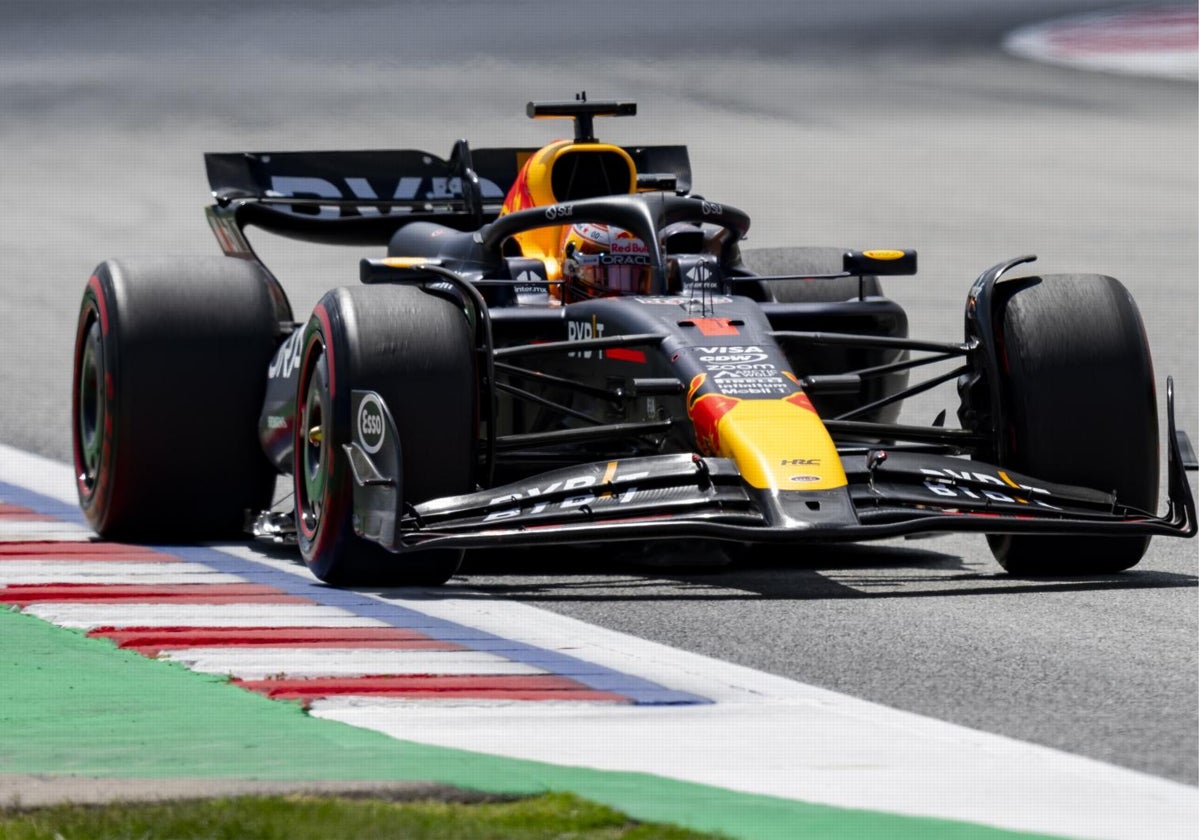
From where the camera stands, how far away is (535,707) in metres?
5.89

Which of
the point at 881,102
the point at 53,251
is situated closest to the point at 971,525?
the point at 53,251

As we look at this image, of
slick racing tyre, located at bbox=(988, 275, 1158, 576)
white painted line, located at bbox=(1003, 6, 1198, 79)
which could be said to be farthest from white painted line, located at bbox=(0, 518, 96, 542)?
white painted line, located at bbox=(1003, 6, 1198, 79)

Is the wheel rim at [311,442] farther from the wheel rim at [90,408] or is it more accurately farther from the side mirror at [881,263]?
the side mirror at [881,263]

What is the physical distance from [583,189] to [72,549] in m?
2.71

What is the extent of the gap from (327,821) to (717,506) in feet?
10.8

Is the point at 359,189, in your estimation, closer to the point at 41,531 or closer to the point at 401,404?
the point at 41,531

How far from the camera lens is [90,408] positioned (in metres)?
10.6

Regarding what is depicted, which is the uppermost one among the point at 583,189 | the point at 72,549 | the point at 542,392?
the point at 583,189

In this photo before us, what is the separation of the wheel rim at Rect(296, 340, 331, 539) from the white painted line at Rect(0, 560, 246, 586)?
1.16ft

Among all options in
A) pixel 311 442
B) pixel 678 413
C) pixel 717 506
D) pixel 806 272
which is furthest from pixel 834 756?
pixel 806 272

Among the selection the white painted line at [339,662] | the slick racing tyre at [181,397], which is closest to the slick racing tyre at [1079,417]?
the white painted line at [339,662]

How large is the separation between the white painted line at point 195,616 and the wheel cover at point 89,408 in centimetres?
228

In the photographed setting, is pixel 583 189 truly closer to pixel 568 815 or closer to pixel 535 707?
pixel 535 707

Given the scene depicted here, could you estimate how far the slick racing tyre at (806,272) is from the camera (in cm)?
1152
